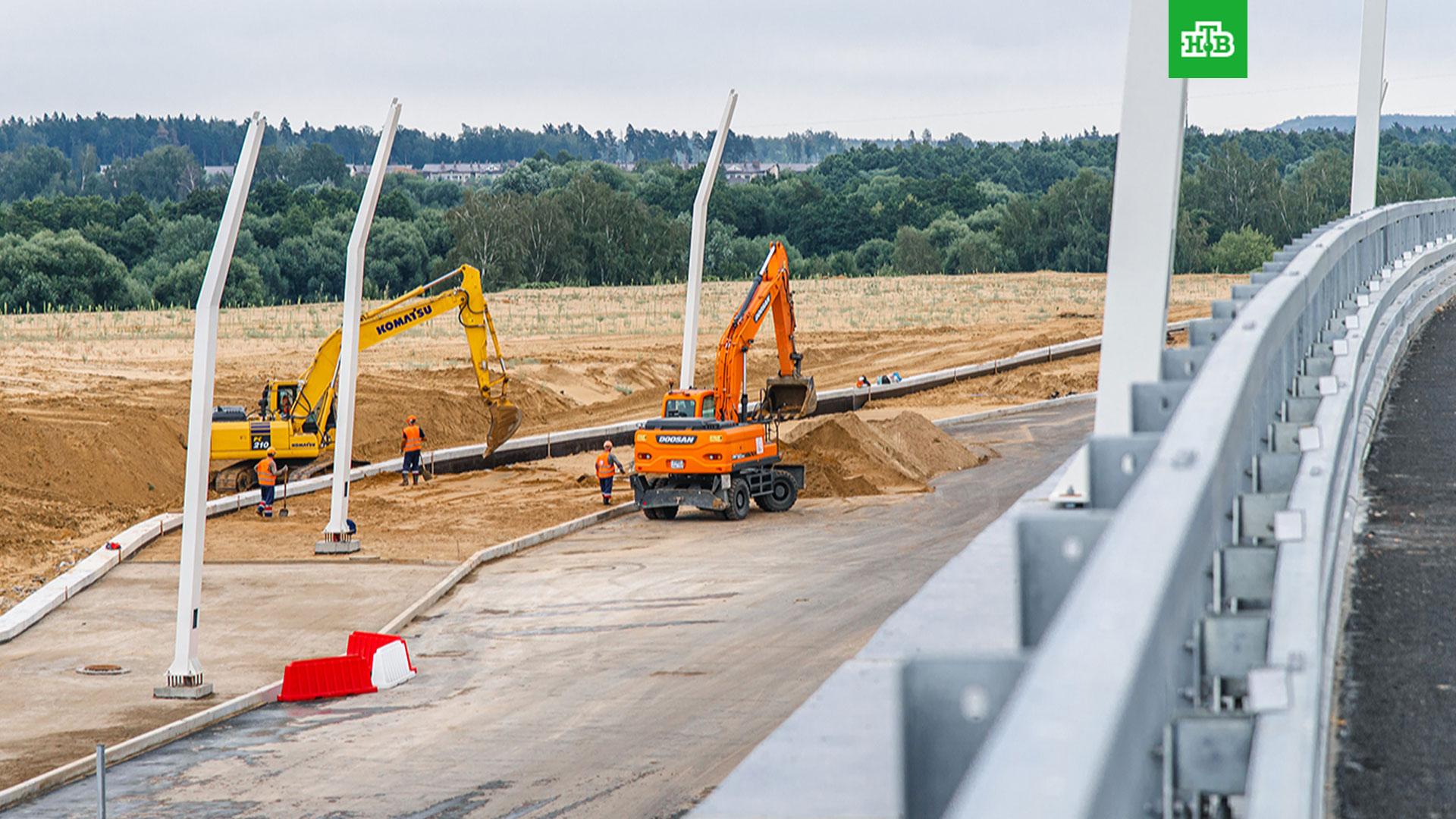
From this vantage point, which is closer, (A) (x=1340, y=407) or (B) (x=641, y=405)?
(A) (x=1340, y=407)

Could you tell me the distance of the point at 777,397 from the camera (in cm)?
4078

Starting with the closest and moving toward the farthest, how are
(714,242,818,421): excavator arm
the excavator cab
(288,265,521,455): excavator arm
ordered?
the excavator cab
(714,242,818,421): excavator arm
(288,265,521,455): excavator arm

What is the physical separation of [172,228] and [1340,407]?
9629 cm

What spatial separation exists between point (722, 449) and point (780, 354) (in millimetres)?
4768

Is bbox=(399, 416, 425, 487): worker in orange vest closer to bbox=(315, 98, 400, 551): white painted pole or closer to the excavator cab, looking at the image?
the excavator cab

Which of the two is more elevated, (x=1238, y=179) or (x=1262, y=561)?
(x=1238, y=179)

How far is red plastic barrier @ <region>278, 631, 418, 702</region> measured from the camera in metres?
22.7

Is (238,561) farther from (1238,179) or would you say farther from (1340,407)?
(1238,179)

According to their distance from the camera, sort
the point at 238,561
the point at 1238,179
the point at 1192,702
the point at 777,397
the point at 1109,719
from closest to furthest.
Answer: the point at 1109,719
the point at 1192,702
the point at 238,561
the point at 777,397
the point at 1238,179

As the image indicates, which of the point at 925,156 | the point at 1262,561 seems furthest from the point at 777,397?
the point at 925,156

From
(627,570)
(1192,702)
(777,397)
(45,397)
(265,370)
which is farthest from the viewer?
(265,370)

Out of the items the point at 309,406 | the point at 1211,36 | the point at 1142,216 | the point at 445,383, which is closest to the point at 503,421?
the point at 309,406

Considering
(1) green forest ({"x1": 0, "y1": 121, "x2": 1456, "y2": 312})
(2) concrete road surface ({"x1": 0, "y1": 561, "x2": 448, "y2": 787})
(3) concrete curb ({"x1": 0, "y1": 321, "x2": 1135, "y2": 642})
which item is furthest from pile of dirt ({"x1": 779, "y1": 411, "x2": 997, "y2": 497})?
(1) green forest ({"x1": 0, "y1": 121, "x2": 1456, "y2": 312})

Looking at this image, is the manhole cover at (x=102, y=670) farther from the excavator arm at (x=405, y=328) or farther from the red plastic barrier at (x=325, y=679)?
the excavator arm at (x=405, y=328)
